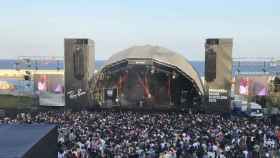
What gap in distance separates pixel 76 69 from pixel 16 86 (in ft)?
38.7

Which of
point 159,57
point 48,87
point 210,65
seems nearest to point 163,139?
point 210,65

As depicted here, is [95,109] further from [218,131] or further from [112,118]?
[218,131]

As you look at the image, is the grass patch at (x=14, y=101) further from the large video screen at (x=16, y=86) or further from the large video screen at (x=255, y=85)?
the large video screen at (x=255, y=85)

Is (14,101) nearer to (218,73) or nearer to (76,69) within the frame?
(76,69)

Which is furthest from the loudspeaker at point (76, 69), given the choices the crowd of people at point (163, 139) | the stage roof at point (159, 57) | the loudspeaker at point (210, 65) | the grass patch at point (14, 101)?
the crowd of people at point (163, 139)

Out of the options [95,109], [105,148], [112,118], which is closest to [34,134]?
[105,148]

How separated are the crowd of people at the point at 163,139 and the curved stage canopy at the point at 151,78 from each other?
39.1ft

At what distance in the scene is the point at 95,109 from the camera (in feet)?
106

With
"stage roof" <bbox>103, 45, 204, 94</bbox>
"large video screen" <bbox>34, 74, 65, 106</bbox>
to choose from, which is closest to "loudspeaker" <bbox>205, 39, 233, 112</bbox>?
"stage roof" <bbox>103, 45, 204, 94</bbox>

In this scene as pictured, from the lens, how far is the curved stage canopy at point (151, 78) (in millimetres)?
35656

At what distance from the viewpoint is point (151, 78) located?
37062 millimetres

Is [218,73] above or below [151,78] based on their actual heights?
above

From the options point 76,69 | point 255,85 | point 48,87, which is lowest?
point 48,87

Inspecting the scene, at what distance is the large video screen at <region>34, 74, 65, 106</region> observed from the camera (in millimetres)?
34438
